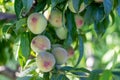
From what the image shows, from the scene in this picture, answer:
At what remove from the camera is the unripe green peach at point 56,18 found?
1.10m

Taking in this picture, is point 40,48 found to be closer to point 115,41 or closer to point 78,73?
point 78,73

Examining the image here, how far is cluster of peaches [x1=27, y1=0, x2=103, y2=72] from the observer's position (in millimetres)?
1077

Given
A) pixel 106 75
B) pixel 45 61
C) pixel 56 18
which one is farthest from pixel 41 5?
pixel 106 75

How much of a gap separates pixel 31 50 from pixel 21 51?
0.05 metres

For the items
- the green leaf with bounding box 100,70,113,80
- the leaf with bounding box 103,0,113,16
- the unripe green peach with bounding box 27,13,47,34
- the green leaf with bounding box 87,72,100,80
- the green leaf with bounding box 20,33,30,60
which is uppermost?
the leaf with bounding box 103,0,113,16

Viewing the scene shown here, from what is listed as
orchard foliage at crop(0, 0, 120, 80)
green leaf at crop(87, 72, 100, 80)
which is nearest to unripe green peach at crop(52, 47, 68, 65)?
orchard foliage at crop(0, 0, 120, 80)

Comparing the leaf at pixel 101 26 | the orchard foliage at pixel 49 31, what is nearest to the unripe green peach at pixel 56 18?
the orchard foliage at pixel 49 31

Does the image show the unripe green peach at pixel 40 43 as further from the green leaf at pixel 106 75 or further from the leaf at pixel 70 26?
the green leaf at pixel 106 75

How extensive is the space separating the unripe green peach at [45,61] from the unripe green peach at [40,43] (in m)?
0.02

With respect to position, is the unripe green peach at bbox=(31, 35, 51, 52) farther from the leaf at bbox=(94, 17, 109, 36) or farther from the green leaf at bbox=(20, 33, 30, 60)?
the leaf at bbox=(94, 17, 109, 36)

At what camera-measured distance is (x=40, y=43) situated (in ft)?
3.59

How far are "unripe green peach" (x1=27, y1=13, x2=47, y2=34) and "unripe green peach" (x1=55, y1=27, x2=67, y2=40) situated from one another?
0.23ft

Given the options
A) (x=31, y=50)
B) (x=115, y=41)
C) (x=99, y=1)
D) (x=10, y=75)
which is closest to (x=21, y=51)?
(x=31, y=50)

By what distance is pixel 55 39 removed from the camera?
1.23m
